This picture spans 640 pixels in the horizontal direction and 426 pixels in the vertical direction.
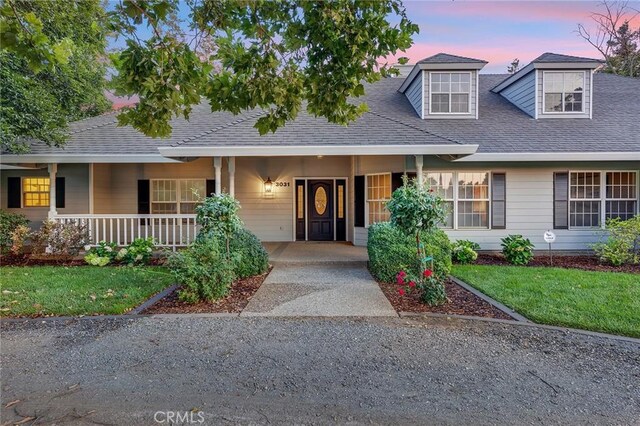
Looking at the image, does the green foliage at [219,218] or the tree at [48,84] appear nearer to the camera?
the green foliage at [219,218]

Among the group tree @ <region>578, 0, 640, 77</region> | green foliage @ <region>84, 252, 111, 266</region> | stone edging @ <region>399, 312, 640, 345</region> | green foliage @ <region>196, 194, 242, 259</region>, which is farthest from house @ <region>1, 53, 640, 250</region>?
tree @ <region>578, 0, 640, 77</region>

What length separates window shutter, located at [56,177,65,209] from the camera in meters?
11.0

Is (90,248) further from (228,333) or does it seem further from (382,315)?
(382,315)

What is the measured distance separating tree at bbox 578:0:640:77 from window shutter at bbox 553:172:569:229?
723 inches

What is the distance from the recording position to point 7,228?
30.6 ft

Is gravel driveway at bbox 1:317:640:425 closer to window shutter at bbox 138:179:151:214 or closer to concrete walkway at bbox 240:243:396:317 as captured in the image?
concrete walkway at bbox 240:243:396:317

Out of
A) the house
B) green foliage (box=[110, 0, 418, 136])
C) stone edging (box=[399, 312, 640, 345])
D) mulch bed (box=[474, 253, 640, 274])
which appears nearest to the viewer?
green foliage (box=[110, 0, 418, 136])

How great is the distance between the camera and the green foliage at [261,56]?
3.56 m

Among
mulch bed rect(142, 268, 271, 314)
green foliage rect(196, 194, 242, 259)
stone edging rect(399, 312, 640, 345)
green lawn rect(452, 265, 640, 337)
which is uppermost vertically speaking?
green foliage rect(196, 194, 242, 259)

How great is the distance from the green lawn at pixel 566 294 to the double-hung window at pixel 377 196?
2.76 meters

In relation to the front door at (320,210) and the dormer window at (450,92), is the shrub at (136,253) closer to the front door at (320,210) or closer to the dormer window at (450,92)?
the front door at (320,210)

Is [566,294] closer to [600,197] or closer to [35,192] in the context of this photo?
[600,197]

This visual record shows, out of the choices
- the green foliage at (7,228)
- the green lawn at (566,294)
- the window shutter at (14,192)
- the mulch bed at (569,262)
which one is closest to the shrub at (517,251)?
the mulch bed at (569,262)

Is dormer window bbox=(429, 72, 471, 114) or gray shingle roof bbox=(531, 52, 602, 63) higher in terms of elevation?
gray shingle roof bbox=(531, 52, 602, 63)
